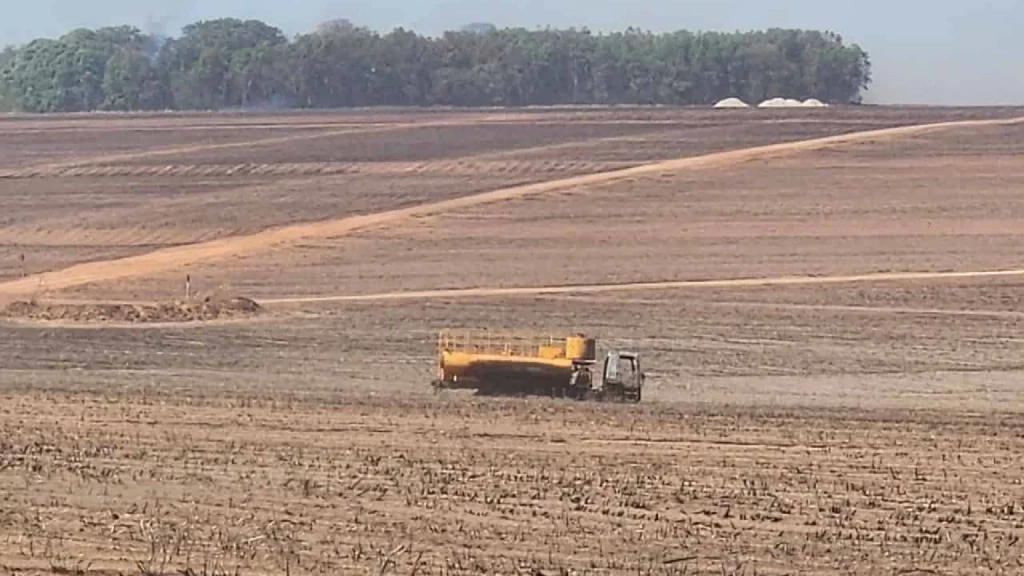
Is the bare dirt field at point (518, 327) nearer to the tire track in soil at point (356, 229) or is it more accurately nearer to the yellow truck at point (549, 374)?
the tire track in soil at point (356, 229)

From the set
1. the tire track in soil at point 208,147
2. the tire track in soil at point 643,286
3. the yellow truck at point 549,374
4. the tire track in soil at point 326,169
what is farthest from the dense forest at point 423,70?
the yellow truck at point 549,374

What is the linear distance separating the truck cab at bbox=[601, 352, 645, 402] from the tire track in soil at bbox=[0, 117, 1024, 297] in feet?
41.3

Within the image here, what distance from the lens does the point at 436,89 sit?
298 ft

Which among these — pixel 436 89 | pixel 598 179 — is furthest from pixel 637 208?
pixel 436 89

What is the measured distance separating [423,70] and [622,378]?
232 feet

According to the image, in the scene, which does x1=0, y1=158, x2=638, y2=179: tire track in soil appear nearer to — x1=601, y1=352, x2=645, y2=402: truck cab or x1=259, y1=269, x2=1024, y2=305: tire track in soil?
x1=259, y1=269, x2=1024, y2=305: tire track in soil

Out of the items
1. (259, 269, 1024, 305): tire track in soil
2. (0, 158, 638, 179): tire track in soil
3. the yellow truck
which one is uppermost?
the yellow truck

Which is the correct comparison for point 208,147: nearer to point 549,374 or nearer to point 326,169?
point 326,169

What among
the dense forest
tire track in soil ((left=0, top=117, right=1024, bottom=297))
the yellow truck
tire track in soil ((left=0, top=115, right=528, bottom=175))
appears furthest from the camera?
the dense forest

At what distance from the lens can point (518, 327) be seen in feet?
97.0

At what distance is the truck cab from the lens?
21.6 m

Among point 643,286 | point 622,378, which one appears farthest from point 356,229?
point 622,378

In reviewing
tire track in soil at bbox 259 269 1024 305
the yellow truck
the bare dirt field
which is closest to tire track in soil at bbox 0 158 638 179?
the bare dirt field

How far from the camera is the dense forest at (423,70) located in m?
90.8
